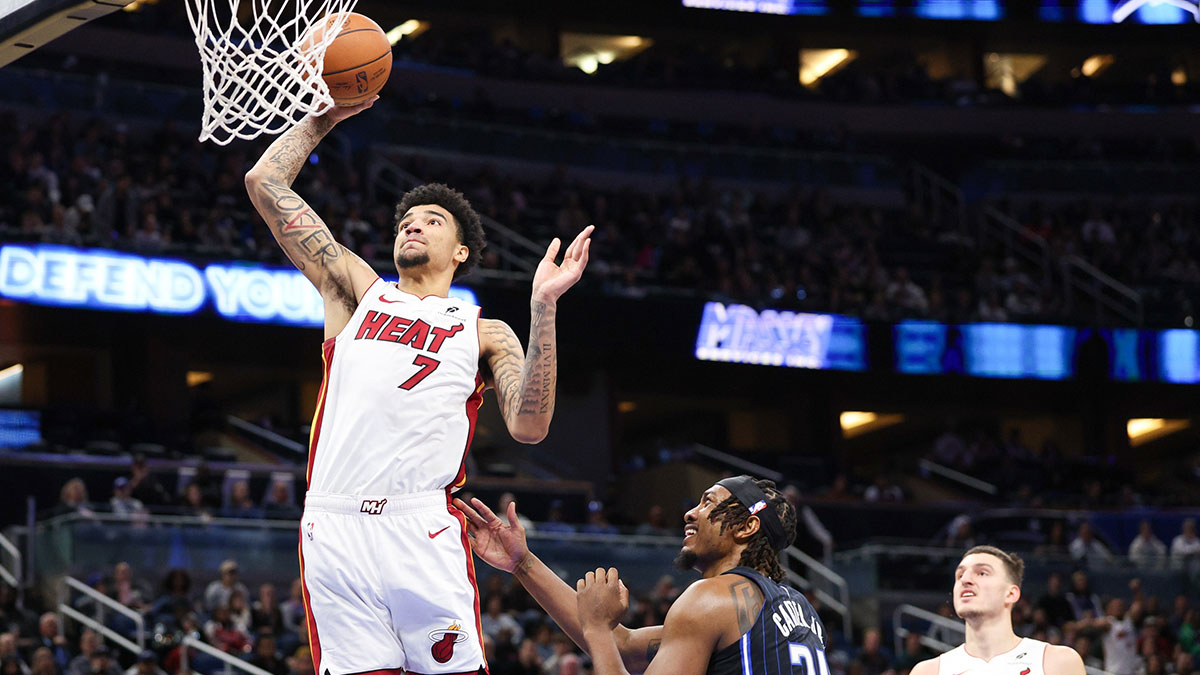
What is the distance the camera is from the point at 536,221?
24.0 m

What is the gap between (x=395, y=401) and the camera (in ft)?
14.9

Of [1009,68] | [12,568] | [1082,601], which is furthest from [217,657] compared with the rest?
[1009,68]

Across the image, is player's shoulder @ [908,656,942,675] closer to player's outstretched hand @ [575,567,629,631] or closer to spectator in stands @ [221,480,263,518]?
player's outstretched hand @ [575,567,629,631]

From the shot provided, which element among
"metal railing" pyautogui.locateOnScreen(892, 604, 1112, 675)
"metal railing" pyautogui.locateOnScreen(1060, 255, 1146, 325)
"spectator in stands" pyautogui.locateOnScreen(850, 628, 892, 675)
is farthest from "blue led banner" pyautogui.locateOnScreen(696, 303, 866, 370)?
"spectator in stands" pyautogui.locateOnScreen(850, 628, 892, 675)

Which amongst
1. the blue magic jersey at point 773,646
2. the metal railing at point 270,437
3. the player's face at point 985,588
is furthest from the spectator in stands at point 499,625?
the blue magic jersey at point 773,646

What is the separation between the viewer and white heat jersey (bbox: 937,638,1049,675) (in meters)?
6.42

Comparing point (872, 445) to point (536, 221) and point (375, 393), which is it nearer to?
point (536, 221)

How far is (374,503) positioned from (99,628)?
9274mm

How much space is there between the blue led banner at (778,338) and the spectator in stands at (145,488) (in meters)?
9.56

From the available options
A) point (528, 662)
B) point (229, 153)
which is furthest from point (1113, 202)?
point (528, 662)

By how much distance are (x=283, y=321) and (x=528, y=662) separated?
330 inches

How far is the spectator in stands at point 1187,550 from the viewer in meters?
18.9

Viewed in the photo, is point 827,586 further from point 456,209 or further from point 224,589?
point 456,209

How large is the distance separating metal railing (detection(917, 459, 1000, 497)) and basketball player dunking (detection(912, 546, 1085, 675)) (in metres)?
18.1
